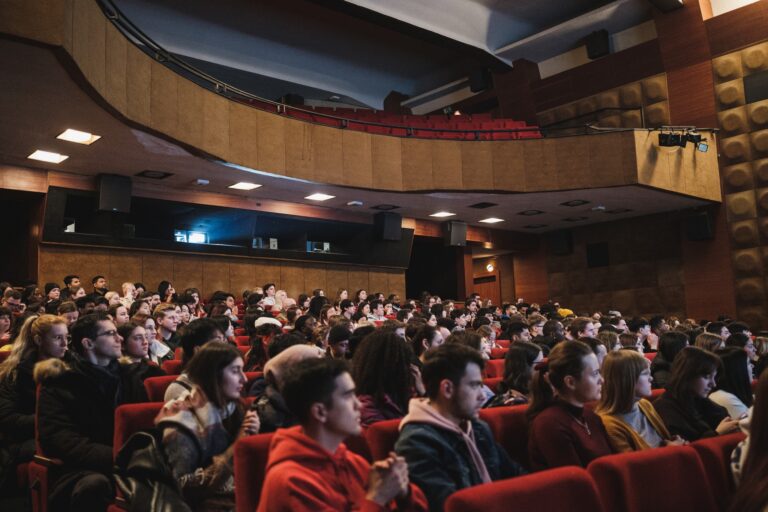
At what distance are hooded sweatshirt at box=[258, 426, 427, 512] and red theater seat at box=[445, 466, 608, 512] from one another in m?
0.18

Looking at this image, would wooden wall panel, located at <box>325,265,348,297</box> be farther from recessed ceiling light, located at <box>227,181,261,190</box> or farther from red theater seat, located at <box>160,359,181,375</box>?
red theater seat, located at <box>160,359,181,375</box>

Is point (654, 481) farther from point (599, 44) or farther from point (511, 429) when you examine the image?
point (599, 44)

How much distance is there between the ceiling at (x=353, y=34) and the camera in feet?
31.2

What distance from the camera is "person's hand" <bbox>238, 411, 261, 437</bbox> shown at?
1.76 metres

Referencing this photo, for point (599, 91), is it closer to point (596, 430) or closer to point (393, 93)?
point (393, 93)

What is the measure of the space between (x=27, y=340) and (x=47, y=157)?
4.66 metres

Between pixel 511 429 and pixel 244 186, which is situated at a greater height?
pixel 244 186

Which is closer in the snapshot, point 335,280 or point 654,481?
point 654,481

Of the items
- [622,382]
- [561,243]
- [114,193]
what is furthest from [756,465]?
[561,243]

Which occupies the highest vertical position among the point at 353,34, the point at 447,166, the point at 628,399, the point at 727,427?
the point at 353,34

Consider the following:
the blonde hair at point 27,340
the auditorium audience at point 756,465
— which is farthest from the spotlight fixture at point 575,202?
the auditorium audience at point 756,465

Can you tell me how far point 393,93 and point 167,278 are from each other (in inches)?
244

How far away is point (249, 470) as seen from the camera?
5.01ft

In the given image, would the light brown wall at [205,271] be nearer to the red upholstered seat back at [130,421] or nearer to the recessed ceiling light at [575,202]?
the recessed ceiling light at [575,202]
